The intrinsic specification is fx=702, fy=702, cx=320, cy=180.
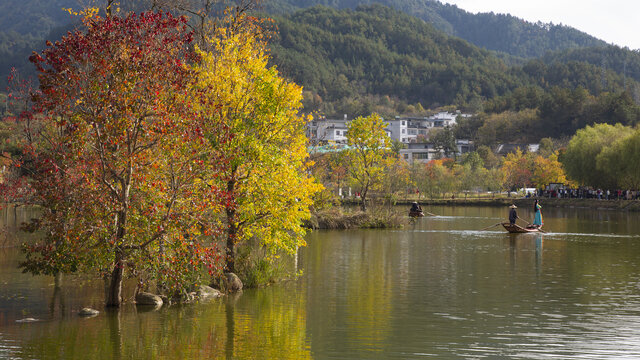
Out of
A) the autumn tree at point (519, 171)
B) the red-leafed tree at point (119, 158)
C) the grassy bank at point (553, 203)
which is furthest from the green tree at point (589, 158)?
the red-leafed tree at point (119, 158)

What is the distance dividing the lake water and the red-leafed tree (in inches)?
80.7

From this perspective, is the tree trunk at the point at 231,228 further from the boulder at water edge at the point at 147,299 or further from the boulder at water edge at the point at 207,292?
the boulder at water edge at the point at 147,299

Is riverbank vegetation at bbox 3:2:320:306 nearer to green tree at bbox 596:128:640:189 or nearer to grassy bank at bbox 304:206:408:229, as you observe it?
grassy bank at bbox 304:206:408:229

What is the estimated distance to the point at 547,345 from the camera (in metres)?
17.7

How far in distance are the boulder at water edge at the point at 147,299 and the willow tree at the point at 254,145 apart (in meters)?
3.93

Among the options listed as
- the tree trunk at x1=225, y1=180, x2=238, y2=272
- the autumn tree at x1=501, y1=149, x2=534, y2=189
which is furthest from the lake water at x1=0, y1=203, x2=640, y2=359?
the autumn tree at x1=501, y1=149, x2=534, y2=189

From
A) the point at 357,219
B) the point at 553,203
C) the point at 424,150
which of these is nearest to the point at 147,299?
the point at 357,219

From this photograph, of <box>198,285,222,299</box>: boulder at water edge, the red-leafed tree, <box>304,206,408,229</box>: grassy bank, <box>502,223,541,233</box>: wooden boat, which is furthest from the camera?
<box>304,206,408,229</box>: grassy bank

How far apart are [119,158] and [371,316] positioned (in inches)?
351

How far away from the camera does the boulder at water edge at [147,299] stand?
22625mm

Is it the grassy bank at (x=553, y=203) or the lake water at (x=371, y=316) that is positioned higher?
the grassy bank at (x=553, y=203)

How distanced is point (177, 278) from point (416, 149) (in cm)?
16871

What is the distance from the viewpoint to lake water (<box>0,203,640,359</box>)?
17266mm

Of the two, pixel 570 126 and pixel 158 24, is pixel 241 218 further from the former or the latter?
pixel 570 126
